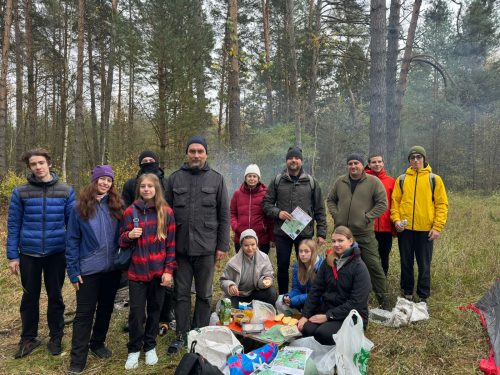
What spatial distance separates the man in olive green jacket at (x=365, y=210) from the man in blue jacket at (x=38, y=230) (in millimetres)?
3060

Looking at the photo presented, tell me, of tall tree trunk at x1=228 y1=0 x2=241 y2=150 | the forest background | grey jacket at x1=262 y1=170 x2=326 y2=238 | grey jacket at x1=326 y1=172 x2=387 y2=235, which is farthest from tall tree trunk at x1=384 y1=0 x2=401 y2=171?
tall tree trunk at x1=228 y1=0 x2=241 y2=150

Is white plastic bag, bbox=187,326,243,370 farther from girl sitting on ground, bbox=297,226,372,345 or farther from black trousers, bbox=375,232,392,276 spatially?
black trousers, bbox=375,232,392,276

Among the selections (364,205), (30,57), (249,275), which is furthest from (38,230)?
(30,57)

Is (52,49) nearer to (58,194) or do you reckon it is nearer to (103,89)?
(103,89)

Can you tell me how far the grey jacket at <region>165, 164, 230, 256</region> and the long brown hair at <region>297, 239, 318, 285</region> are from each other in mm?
1017

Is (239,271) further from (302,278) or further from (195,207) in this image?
(195,207)

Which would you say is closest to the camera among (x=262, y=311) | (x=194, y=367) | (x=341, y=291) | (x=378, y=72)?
(x=194, y=367)

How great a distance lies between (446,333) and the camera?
3.61 metres

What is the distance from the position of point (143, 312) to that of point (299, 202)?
2116mm

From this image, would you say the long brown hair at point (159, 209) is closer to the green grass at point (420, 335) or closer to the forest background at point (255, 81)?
the green grass at point (420, 335)

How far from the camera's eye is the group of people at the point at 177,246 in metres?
3.21

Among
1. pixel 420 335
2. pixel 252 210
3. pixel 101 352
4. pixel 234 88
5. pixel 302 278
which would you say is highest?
pixel 234 88

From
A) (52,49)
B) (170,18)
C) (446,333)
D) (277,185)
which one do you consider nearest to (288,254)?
(277,185)

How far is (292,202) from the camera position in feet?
14.0
